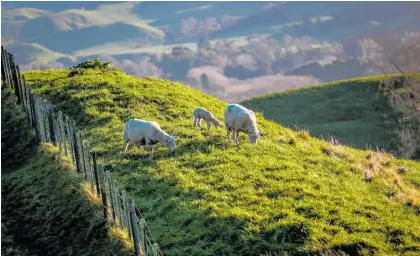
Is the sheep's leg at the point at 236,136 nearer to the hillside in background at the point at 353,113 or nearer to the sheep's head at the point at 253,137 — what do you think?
the sheep's head at the point at 253,137

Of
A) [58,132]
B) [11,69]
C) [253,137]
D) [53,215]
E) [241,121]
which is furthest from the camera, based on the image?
[11,69]

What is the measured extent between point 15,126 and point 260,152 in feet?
36.1

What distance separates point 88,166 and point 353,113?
132ft

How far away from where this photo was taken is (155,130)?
22.0m

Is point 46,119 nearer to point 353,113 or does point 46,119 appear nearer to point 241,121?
point 241,121

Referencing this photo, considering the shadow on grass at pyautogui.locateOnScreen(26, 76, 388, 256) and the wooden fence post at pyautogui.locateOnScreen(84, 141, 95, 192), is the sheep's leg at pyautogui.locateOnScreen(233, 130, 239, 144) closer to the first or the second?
the shadow on grass at pyautogui.locateOnScreen(26, 76, 388, 256)

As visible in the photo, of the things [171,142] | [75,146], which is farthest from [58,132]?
[171,142]

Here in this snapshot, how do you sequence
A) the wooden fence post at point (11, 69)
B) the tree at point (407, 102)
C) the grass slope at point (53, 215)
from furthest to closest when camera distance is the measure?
the tree at point (407, 102), the wooden fence post at point (11, 69), the grass slope at point (53, 215)

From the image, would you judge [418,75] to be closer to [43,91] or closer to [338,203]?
[43,91]

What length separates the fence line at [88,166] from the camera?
14.0 meters

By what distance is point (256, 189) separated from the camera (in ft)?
62.4

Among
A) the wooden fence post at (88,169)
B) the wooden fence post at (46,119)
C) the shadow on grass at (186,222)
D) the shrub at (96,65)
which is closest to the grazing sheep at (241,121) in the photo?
the shadow on grass at (186,222)

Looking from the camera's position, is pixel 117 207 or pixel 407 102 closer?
pixel 117 207

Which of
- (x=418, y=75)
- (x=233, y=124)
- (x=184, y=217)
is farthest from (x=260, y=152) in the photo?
(x=418, y=75)
